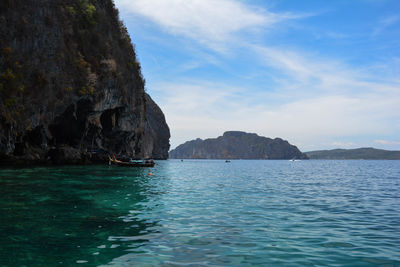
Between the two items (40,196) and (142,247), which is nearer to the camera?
(142,247)

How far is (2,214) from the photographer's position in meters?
12.4

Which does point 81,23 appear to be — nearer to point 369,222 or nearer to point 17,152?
point 17,152

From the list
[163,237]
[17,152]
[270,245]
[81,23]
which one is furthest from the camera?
[81,23]

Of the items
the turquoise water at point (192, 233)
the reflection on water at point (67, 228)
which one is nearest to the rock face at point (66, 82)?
the reflection on water at point (67, 228)

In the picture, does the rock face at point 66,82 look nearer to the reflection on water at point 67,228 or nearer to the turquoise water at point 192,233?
the reflection on water at point 67,228

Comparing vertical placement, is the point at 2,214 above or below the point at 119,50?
below

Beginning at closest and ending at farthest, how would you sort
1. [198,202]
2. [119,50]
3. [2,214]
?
[2,214]
[198,202]
[119,50]

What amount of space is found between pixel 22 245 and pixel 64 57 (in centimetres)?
4997

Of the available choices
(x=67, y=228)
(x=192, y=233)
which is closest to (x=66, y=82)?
(x=67, y=228)

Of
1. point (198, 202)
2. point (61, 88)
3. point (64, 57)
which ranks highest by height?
point (64, 57)

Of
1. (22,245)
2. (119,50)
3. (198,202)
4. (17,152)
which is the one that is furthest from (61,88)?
(22,245)

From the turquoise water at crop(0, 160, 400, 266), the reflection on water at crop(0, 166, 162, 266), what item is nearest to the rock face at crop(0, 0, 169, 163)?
the reflection on water at crop(0, 166, 162, 266)

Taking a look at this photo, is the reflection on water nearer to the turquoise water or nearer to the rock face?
the turquoise water

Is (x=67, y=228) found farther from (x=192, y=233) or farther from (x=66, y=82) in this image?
Answer: (x=66, y=82)
